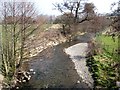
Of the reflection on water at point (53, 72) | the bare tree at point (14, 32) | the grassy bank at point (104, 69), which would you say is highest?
the bare tree at point (14, 32)

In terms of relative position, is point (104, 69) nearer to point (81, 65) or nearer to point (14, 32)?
point (81, 65)

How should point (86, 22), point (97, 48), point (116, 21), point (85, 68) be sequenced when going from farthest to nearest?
1. point (86, 22)
2. point (97, 48)
3. point (85, 68)
4. point (116, 21)

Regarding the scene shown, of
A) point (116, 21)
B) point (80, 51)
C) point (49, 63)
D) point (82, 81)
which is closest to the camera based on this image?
point (116, 21)

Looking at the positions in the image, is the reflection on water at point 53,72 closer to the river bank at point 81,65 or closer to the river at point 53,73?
the river at point 53,73

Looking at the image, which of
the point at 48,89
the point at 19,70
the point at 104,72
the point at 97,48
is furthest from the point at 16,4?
the point at 97,48

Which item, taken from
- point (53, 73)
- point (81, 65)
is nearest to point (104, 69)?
point (81, 65)

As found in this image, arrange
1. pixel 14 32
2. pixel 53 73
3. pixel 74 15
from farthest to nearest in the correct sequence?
pixel 74 15 → pixel 53 73 → pixel 14 32

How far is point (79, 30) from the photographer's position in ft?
169

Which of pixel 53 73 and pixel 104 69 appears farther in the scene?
pixel 53 73

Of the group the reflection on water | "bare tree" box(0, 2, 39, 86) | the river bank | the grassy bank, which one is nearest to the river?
the reflection on water

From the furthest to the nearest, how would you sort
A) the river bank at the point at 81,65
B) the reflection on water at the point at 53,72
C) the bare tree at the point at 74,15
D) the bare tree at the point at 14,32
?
the bare tree at the point at 74,15
the river bank at the point at 81,65
the bare tree at the point at 14,32
the reflection on water at the point at 53,72

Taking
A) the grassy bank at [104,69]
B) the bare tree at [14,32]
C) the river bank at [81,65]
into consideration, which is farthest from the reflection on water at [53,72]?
the bare tree at [14,32]

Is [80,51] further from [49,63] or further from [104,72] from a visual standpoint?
[104,72]

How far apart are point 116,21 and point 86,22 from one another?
120 ft
